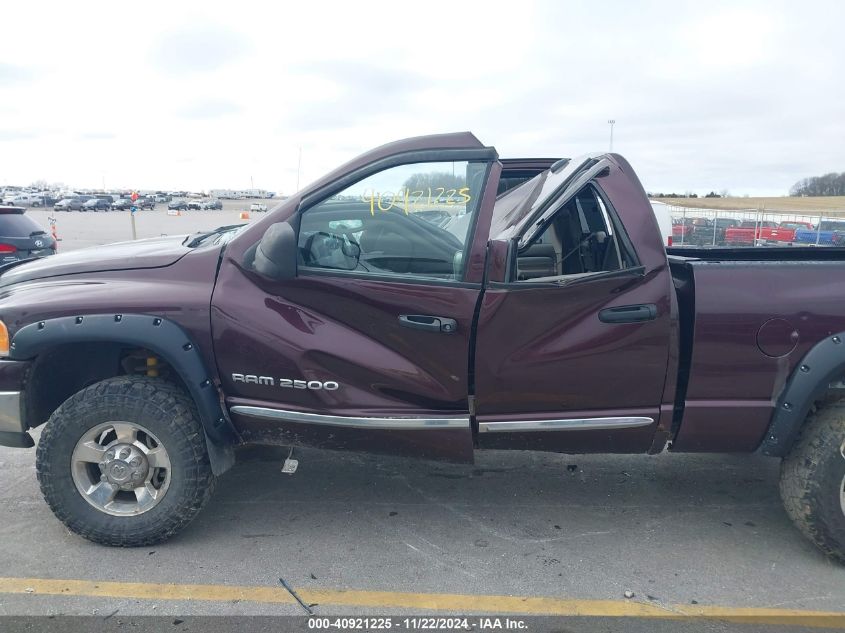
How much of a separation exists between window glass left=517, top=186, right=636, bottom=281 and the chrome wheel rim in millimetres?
2064

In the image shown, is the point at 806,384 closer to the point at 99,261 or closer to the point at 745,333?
the point at 745,333

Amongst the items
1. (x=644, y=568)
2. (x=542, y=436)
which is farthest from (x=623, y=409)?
(x=644, y=568)

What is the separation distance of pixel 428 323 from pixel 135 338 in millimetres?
1394

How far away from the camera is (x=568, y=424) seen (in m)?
3.25

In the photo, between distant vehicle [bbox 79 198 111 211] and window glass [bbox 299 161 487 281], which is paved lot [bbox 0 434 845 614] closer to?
window glass [bbox 299 161 487 281]

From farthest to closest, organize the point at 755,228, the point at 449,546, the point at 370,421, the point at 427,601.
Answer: the point at 755,228, the point at 449,546, the point at 370,421, the point at 427,601

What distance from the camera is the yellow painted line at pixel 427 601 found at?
290cm

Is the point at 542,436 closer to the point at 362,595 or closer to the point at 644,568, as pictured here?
the point at 644,568

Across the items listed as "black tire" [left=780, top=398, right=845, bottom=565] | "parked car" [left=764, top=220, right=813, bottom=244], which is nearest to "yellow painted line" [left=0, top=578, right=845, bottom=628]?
"black tire" [left=780, top=398, right=845, bottom=565]

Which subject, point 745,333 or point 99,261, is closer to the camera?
point 745,333

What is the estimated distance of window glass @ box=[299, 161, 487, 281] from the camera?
10.6 ft

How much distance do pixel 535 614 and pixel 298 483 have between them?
5.86 feet

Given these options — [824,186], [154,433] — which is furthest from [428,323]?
[824,186]

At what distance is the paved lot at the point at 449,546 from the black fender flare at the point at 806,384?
0.70m
